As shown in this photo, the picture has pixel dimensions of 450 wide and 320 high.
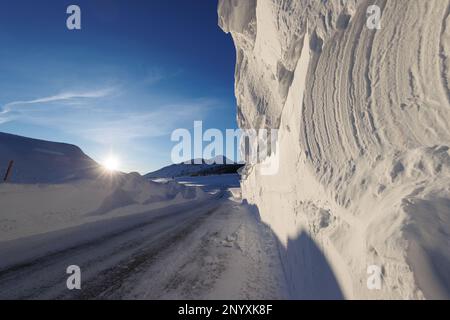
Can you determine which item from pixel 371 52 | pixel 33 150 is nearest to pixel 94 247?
pixel 371 52

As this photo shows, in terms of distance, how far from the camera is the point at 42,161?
14.0m

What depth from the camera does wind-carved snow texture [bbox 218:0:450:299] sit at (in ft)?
6.20

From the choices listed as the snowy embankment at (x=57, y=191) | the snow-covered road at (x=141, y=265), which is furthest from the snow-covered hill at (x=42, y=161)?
the snow-covered road at (x=141, y=265)

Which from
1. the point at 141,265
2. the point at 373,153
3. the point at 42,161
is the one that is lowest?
the point at 141,265

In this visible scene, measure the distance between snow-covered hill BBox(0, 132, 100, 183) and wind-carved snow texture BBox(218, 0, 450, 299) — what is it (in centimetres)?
1282

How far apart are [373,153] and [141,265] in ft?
14.9

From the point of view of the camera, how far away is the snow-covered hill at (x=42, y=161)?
12.4 meters

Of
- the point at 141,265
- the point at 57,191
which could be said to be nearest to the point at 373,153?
the point at 141,265

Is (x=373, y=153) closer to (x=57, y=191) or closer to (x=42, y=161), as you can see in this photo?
(x=57, y=191)

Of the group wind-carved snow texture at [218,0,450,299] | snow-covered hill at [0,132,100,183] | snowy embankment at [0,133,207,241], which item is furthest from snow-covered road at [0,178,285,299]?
snow-covered hill at [0,132,100,183]

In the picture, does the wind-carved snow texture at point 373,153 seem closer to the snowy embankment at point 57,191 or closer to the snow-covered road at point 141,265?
the snow-covered road at point 141,265

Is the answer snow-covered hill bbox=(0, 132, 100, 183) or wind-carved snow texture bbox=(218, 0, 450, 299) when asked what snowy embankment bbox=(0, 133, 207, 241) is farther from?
wind-carved snow texture bbox=(218, 0, 450, 299)

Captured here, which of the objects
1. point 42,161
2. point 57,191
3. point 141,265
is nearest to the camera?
point 141,265

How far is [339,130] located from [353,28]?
1746 millimetres
